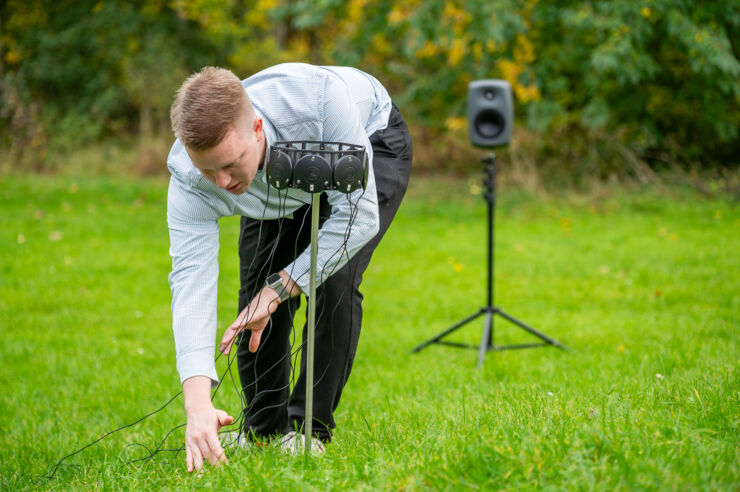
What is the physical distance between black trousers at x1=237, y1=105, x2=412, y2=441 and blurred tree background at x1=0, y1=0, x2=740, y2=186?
7.41 metres

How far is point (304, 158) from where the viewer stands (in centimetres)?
226

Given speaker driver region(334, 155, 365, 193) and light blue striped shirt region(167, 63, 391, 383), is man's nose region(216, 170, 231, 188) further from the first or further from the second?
speaker driver region(334, 155, 365, 193)

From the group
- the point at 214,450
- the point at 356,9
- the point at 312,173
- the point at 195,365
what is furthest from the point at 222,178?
the point at 356,9

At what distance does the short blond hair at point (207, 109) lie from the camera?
7.27 ft

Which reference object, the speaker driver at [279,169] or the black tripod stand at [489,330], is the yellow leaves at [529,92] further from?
the speaker driver at [279,169]

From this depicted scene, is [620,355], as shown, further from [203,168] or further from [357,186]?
[203,168]

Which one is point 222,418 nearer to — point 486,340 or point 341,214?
point 341,214

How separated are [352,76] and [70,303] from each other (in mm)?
4477

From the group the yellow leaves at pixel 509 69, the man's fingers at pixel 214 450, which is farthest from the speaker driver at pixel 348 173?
the yellow leaves at pixel 509 69

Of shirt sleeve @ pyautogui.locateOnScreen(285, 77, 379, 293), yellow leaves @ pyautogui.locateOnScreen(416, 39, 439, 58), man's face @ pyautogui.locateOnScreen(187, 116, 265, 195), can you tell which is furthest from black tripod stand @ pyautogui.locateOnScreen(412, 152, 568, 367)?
yellow leaves @ pyautogui.locateOnScreen(416, 39, 439, 58)

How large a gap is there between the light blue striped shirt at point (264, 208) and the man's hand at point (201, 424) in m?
0.06

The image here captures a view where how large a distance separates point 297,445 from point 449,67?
34.6 feet

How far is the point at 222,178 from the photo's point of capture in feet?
7.73

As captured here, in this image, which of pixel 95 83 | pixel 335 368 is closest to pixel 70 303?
pixel 335 368
